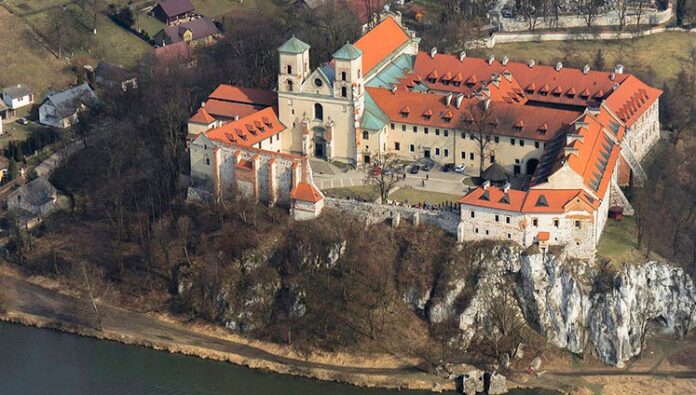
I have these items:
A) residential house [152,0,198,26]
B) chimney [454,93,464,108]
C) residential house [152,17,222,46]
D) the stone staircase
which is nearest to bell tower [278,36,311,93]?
chimney [454,93,464,108]

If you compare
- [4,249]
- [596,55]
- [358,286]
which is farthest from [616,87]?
[4,249]

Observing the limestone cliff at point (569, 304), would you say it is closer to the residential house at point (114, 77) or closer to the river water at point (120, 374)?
the river water at point (120, 374)

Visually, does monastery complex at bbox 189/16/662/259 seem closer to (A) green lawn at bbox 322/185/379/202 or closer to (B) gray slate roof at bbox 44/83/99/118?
(A) green lawn at bbox 322/185/379/202

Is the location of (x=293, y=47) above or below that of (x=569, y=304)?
above

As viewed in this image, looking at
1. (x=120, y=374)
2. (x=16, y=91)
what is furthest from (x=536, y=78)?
(x=16, y=91)

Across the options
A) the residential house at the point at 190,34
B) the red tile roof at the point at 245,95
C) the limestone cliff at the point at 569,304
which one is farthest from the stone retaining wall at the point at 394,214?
the residential house at the point at 190,34

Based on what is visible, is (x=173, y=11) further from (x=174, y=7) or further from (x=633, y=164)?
(x=633, y=164)
